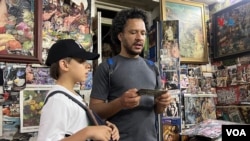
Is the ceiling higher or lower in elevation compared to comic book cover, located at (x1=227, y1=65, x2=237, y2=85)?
higher

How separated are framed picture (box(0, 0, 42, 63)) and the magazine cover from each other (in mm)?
173

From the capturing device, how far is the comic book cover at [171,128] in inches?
68.2

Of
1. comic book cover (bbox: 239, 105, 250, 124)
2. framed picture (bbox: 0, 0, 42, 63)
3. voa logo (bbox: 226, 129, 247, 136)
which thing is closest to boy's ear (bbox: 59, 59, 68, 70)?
framed picture (bbox: 0, 0, 42, 63)

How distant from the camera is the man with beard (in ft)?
3.27

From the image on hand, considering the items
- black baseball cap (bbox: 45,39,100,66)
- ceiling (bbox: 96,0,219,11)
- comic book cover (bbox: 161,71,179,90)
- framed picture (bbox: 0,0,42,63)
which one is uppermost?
ceiling (bbox: 96,0,219,11)

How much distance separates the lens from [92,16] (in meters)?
1.63

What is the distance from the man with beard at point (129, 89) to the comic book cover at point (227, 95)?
3.21ft

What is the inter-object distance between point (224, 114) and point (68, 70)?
1.54 m

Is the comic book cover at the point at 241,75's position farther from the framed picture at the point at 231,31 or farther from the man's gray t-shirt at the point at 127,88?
the man's gray t-shirt at the point at 127,88

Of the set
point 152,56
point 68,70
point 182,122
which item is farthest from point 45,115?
→ point 182,122

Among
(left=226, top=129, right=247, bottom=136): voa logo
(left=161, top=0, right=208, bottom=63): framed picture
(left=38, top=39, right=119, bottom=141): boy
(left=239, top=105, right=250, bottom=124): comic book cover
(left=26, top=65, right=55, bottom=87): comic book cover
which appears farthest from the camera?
(left=161, top=0, right=208, bottom=63): framed picture

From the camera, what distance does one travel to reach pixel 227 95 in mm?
1955

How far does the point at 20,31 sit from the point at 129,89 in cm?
73

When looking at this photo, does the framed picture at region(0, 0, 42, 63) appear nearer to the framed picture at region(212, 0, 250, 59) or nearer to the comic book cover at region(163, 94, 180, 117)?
the comic book cover at region(163, 94, 180, 117)
